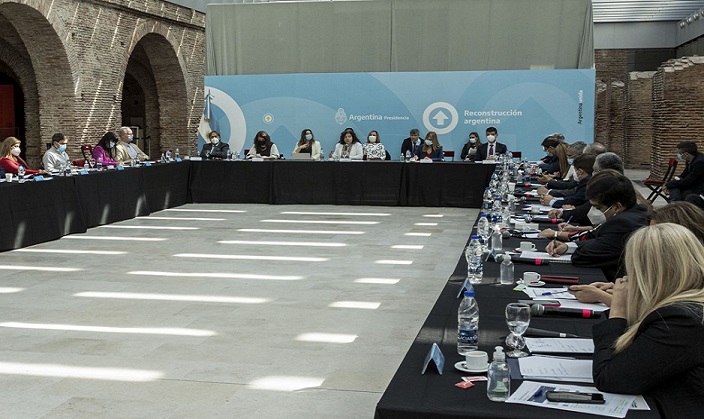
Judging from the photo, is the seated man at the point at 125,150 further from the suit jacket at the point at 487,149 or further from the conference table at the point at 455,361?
the conference table at the point at 455,361

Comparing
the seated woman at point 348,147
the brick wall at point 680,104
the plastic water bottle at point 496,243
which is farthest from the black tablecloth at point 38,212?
the brick wall at point 680,104

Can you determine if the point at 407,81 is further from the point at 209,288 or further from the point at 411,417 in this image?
the point at 411,417

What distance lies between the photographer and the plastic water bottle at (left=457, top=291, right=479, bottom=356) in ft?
10.3

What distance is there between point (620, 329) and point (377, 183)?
10.9 m

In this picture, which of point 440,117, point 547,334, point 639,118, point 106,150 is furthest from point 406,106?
point 547,334

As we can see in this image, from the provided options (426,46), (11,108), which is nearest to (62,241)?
(426,46)

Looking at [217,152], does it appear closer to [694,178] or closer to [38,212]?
[38,212]

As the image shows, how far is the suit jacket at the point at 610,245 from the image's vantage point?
15.7 feet

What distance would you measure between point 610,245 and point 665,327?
2.37m

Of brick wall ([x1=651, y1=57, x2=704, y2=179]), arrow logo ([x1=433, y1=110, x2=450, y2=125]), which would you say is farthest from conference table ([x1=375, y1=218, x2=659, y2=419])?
brick wall ([x1=651, y1=57, x2=704, y2=179])

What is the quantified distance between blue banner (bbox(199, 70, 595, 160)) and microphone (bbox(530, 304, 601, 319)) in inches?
465

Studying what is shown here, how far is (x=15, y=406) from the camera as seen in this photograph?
429cm

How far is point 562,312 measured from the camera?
12.0 feet

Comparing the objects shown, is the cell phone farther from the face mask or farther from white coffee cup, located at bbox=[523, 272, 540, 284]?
the face mask
